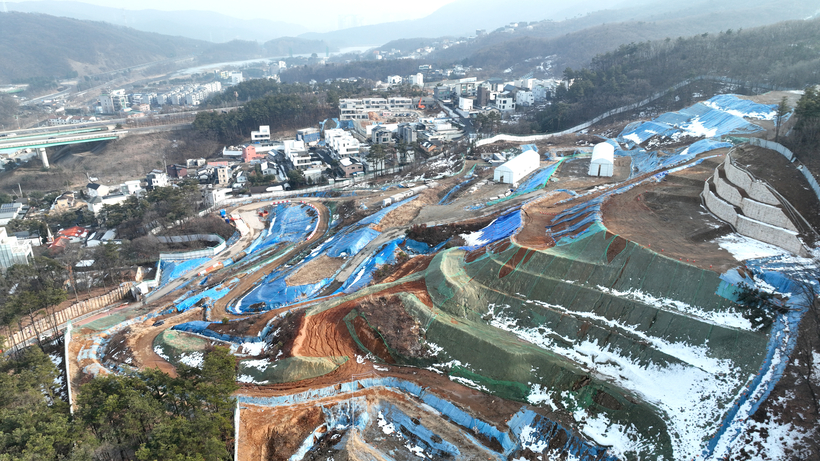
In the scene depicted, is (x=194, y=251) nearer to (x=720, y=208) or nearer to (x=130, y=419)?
(x=130, y=419)

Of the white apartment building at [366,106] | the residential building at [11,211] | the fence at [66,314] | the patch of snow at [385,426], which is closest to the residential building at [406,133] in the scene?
the white apartment building at [366,106]

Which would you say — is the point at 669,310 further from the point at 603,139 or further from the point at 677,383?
the point at 603,139

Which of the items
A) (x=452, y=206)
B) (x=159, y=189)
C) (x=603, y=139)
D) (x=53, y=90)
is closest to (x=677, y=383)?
(x=452, y=206)

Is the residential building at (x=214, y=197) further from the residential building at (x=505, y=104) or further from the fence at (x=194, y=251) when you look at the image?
the residential building at (x=505, y=104)

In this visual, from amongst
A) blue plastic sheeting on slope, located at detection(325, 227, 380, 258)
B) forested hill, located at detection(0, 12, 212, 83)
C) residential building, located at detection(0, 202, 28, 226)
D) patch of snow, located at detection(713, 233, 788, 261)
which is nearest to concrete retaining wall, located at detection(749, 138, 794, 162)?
patch of snow, located at detection(713, 233, 788, 261)

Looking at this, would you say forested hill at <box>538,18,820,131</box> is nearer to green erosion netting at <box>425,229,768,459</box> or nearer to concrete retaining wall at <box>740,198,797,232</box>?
concrete retaining wall at <box>740,198,797,232</box>

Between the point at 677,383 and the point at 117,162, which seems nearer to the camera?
the point at 677,383

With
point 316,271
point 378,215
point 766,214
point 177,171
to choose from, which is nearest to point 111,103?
point 177,171

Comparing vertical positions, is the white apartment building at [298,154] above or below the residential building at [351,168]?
above
